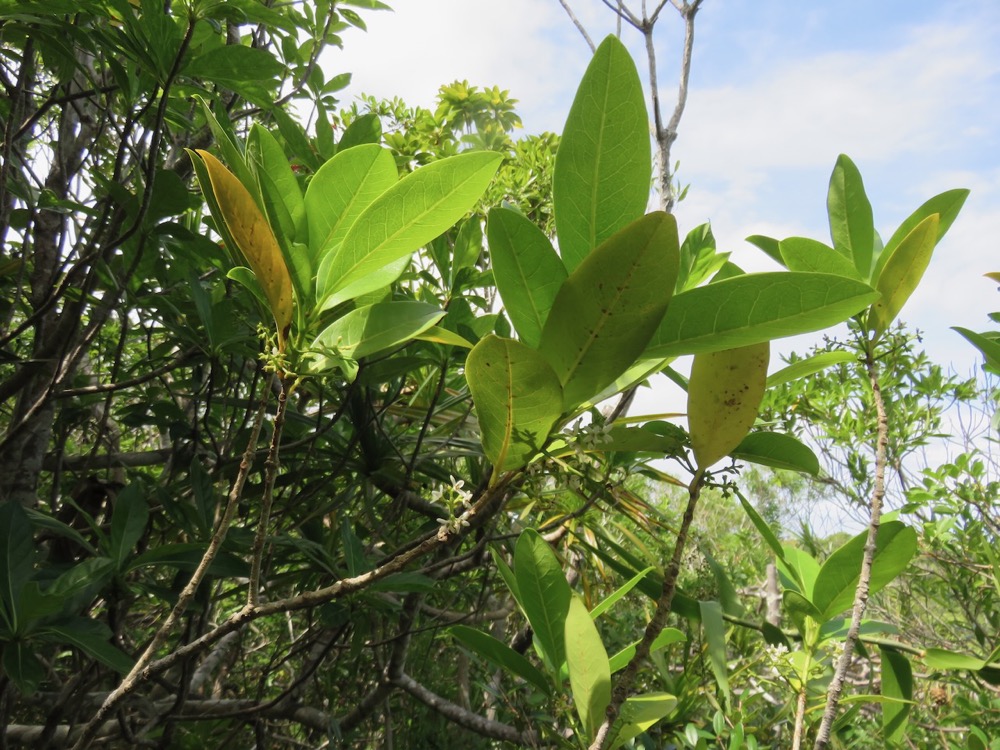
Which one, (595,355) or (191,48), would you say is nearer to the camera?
(595,355)

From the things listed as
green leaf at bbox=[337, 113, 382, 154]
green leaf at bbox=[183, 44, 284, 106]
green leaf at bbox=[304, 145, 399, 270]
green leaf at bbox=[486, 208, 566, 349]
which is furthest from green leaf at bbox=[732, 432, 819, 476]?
green leaf at bbox=[183, 44, 284, 106]

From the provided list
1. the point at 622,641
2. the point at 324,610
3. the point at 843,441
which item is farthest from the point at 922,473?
the point at 324,610

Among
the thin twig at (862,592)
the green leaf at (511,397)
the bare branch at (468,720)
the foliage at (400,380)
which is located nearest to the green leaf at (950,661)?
the foliage at (400,380)

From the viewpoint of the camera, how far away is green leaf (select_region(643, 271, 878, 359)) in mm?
421

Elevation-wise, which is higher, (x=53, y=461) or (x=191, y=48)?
(x=191, y=48)

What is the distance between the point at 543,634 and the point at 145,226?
85 cm

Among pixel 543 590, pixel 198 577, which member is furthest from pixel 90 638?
pixel 543 590

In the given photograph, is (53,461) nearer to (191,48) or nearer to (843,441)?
(191,48)

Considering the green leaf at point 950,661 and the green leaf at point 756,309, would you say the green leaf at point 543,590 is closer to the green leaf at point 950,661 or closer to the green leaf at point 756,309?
the green leaf at point 756,309

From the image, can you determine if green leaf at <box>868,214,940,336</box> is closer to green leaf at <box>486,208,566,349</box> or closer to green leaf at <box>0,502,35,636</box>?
green leaf at <box>486,208,566,349</box>

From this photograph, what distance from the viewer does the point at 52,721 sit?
104 cm

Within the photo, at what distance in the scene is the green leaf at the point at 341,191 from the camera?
568 millimetres

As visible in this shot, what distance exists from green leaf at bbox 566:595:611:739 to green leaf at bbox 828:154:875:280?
439mm

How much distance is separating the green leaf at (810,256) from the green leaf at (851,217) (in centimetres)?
7
